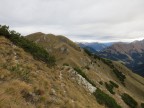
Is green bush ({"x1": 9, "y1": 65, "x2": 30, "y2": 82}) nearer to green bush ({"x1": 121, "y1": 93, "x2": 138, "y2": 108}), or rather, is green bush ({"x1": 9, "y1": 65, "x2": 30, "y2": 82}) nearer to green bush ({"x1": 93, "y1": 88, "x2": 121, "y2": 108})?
green bush ({"x1": 93, "y1": 88, "x2": 121, "y2": 108})

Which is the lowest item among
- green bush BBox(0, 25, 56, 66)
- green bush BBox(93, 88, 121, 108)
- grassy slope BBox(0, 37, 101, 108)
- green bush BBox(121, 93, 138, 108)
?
green bush BBox(121, 93, 138, 108)

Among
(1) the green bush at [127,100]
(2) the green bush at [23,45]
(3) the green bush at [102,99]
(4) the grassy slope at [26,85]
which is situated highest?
(2) the green bush at [23,45]

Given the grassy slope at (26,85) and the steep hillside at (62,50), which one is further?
the steep hillside at (62,50)

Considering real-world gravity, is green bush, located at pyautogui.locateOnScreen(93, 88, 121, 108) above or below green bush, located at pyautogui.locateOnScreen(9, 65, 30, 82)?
below

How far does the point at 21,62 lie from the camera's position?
2223cm

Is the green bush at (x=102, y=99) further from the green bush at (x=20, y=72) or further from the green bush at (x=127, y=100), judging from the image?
the green bush at (x=127, y=100)

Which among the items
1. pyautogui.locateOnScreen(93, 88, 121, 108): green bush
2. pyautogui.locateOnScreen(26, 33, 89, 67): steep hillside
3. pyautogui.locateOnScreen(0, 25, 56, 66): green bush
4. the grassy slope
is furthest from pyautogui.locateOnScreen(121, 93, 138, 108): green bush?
the grassy slope

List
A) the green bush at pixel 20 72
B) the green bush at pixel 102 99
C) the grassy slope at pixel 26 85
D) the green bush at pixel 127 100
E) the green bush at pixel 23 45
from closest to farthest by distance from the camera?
1. the grassy slope at pixel 26 85
2. the green bush at pixel 20 72
3. the green bush at pixel 23 45
4. the green bush at pixel 102 99
5. the green bush at pixel 127 100

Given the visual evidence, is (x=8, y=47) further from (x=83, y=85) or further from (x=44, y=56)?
(x=83, y=85)

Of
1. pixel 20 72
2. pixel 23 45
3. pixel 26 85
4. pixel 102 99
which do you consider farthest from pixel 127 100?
pixel 26 85

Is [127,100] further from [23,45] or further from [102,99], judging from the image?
[23,45]

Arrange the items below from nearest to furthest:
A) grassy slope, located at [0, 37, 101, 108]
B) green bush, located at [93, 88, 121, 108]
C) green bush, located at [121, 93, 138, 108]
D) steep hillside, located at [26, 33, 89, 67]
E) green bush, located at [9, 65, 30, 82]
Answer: grassy slope, located at [0, 37, 101, 108], green bush, located at [9, 65, 30, 82], green bush, located at [93, 88, 121, 108], green bush, located at [121, 93, 138, 108], steep hillside, located at [26, 33, 89, 67]

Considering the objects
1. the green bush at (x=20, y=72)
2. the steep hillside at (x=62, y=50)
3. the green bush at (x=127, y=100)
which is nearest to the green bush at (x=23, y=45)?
the green bush at (x=20, y=72)

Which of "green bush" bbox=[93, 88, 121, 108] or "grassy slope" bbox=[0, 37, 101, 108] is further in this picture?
"green bush" bbox=[93, 88, 121, 108]
